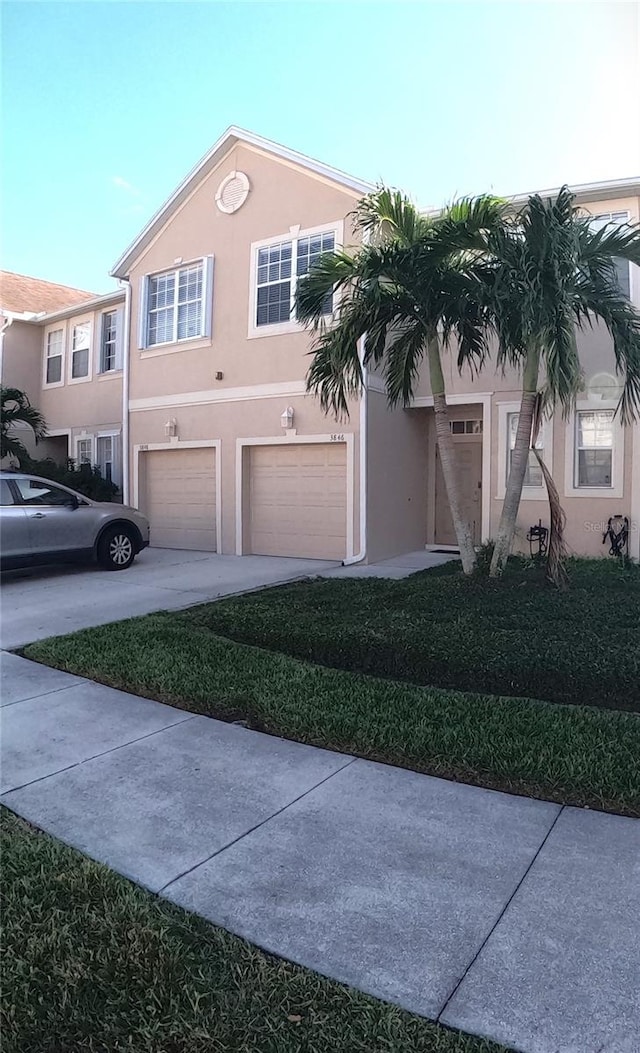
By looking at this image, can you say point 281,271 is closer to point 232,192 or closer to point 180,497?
point 232,192

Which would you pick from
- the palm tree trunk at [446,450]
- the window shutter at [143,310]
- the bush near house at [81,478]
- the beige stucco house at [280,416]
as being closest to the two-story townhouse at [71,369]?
the bush near house at [81,478]

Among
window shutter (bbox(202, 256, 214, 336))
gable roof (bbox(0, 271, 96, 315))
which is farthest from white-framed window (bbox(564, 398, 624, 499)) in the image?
gable roof (bbox(0, 271, 96, 315))

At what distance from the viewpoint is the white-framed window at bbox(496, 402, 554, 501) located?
10797 mm

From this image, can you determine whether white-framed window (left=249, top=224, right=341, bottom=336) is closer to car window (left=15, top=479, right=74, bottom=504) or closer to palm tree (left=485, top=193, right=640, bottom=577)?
car window (left=15, top=479, right=74, bottom=504)

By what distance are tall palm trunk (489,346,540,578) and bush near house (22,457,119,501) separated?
10118 millimetres

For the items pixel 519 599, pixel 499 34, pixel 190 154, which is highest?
pixel 190 154

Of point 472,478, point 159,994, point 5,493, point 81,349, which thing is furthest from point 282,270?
point 159,994

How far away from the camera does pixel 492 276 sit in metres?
7.55

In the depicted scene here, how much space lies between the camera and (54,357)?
17984 mm

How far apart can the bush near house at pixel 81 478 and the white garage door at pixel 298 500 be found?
416 cm

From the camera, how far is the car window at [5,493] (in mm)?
9930

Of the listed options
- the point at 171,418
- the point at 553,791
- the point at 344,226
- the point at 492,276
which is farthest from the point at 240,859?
the point at 171,418

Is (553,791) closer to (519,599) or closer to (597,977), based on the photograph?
(597,977)

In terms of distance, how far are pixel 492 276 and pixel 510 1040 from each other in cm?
708
